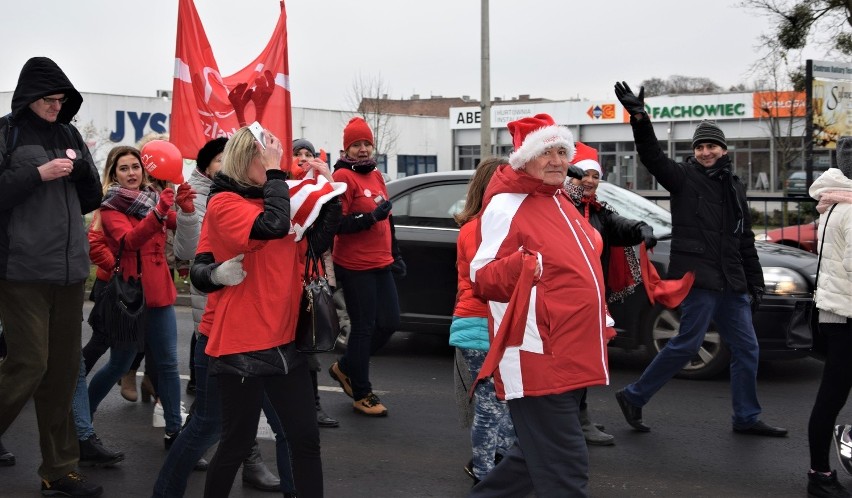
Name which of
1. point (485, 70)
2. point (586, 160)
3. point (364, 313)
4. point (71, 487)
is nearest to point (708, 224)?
point (586, 160)

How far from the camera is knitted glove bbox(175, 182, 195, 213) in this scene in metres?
5.27

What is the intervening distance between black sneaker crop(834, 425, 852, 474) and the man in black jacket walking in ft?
2.33

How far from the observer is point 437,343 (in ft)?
31.2

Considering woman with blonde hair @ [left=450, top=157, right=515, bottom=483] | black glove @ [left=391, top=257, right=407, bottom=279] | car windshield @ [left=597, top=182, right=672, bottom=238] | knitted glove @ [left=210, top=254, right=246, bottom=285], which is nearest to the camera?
knitted glove @ [left=210, top=254, right=246, bottom=285]

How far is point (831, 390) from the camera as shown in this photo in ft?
17.1

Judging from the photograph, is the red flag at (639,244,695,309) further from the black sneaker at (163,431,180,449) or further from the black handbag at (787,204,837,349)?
the black sneaker at (163,431,180,449)

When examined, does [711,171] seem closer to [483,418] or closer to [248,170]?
[483,418]

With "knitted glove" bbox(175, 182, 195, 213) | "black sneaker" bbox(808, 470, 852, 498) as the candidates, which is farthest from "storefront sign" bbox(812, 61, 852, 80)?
"knitted glove" bbox(175, 182, 195, 213)

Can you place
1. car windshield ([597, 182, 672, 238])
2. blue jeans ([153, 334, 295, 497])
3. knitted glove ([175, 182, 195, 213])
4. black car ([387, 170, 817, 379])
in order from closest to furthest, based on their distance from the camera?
blue jeans ([153, 334, 295, 497]) → knitted glove ([175, 182, 195, 213]) → black car ([387, 170, 817, 379]) → car windshield ([597, 182, 672, 238])

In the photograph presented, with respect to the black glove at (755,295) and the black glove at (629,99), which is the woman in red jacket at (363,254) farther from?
the black glove at (755,295)

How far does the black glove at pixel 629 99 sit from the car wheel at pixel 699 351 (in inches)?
104

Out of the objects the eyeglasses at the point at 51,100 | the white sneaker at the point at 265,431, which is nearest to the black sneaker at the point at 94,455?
the white sneaker at the point at 265,431

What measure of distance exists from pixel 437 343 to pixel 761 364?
9.38 ft

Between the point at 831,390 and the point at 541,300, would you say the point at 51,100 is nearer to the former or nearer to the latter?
the point at 541,300
